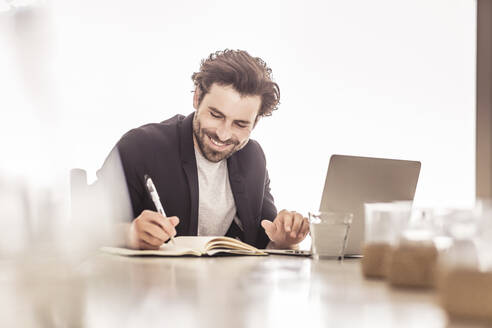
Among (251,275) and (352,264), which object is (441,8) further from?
(251,275)

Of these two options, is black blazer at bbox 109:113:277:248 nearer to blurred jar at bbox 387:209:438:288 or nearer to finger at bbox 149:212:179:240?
finger at bbox 149:212:179:240

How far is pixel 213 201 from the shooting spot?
7.63ft

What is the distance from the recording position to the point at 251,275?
1.00 metres

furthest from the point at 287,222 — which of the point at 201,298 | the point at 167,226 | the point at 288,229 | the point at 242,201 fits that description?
the point at 201,298

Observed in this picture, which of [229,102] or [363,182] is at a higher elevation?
[229,102]

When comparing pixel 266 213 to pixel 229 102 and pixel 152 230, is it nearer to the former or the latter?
pixel 229 102

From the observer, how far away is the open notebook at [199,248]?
138 cm

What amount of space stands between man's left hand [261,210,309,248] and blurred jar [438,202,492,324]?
→ 1.10 metres

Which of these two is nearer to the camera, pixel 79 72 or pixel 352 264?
pixel 352 264

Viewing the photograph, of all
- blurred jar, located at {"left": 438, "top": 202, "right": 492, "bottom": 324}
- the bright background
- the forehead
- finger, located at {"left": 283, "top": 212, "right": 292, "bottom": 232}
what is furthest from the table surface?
the bright background

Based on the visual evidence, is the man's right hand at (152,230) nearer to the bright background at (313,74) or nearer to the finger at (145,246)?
the finger at (145,246)

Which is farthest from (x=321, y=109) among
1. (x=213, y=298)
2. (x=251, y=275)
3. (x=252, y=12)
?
(x=213, y=298)

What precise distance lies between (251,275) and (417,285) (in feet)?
0.95

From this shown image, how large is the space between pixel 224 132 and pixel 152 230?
103cm
